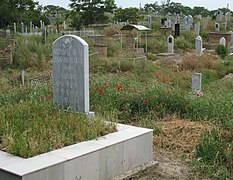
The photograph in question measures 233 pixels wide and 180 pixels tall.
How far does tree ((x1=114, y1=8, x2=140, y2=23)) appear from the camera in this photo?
162 feet

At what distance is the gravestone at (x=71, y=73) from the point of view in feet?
20.8

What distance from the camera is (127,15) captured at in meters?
49.4

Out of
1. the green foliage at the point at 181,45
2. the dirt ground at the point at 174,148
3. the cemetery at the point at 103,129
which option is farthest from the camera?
the green foliage at the point at 181,45

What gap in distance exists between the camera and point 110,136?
5.48 metres

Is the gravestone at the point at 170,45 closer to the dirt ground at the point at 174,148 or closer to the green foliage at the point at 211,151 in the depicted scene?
the dirt ground at the point at 174,148

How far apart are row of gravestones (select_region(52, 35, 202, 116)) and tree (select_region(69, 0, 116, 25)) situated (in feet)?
122

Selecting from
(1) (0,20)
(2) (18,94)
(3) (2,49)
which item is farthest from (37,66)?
(1) (0,20)

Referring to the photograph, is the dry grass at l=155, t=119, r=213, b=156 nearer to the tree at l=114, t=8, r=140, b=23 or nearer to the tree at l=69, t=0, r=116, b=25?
the tree at l=69, t=0, r=116, b=25

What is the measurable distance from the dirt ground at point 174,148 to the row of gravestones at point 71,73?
4.20 feet

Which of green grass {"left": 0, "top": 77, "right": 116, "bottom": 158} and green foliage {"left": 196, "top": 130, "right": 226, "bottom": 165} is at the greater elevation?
green grass {"left": 0, "top": 77, "right": 116, "bottom": 158}

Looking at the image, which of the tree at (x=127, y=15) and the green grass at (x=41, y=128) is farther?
the tree at (x=127, y=15)

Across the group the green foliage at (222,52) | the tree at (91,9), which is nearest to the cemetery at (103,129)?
the green foliage at (222,52)

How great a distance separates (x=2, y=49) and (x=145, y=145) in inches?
597

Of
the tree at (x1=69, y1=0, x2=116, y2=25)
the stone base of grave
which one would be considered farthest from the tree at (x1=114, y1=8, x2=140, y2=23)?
the stone base of grave
